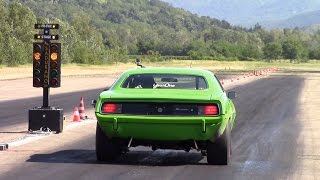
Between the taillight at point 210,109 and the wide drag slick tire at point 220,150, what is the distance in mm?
510

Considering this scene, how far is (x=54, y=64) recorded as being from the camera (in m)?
14.6

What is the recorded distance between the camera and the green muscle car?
1016cm

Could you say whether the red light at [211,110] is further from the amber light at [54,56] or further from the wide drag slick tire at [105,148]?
the amber light at [54,56]

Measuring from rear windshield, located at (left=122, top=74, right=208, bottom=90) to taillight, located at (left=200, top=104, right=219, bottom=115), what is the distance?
0.88m

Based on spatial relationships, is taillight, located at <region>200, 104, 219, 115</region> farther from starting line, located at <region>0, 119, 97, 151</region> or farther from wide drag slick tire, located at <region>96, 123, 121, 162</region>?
starting line, located at <region>0, 119, 97, 151</region>

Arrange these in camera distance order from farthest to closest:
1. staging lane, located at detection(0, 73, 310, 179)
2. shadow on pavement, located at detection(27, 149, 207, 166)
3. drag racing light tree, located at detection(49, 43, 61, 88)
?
drag racing light tree, located at detection(49, 43, 61, 88)
shadow on pavement, located at detection(27, 149, 207, 166)
staging lane, located at detection(0, 73, 310, 179)

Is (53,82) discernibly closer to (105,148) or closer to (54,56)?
(54,56)

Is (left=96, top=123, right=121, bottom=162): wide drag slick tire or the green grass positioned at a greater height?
(left=96, top=123, right=121, bottom=162): wide drag slick tire

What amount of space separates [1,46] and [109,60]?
34427mm

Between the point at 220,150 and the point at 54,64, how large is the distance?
5.19 m

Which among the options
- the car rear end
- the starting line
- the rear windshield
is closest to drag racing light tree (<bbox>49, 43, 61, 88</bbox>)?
the starting line

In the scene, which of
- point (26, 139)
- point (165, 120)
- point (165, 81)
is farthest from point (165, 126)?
point (26, 139)

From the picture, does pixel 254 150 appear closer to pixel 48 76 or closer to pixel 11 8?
pixel 48 76

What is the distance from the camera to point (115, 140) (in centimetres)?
1066
